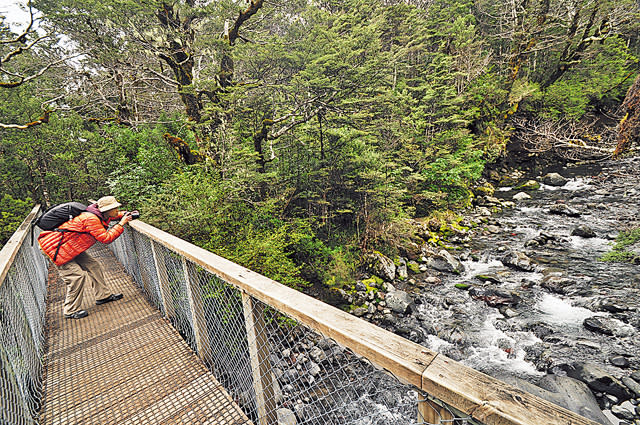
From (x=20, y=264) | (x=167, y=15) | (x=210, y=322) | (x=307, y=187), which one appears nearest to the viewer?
(x=210, y=322)

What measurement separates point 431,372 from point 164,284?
3.31 m

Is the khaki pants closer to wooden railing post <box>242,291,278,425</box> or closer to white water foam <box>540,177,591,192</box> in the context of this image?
wooden railing post <box>242,291,278,425</box>

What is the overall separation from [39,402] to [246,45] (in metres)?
9.37

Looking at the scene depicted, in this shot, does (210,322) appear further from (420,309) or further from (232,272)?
(420,309)

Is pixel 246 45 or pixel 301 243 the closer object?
pixel 246 45

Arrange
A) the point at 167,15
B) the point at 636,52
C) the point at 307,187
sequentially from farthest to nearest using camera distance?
the point at 636,52
the point at 307,187
the point at 167,15

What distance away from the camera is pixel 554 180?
1744cm

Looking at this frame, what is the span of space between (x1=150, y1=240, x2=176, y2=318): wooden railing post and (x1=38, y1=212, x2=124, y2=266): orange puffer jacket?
836mm

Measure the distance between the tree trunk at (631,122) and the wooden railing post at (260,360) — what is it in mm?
4165

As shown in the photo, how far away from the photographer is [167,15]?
7.62 meters

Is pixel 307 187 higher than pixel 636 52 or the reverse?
the reverse

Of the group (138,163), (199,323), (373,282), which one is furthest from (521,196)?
(138,163)

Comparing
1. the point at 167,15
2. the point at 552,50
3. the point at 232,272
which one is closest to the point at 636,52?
the point at 552,50

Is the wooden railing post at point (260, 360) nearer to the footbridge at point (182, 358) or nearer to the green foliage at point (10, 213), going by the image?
the footbridge at point (182, 358)
